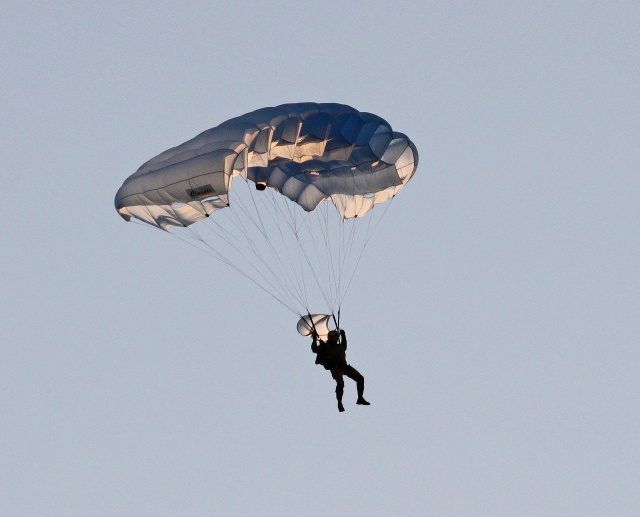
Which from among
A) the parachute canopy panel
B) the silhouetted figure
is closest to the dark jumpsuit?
the silhouetted figure

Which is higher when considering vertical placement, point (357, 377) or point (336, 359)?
point (336, 359)

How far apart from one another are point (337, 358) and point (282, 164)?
14.2 ft

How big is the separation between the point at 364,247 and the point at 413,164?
1.91m

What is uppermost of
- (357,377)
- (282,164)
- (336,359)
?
(282,164)

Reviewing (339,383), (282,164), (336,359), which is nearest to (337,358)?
(336,359)

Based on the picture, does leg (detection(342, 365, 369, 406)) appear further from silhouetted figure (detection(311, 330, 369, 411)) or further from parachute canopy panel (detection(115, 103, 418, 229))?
parachute canopy panel (detection(115, 103, 418, 229))

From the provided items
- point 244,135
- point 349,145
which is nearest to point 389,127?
A: point 349,145

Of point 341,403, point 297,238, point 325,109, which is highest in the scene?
point 325,109

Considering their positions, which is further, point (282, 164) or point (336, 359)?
point (282, 164)

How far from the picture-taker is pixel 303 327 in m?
37.4

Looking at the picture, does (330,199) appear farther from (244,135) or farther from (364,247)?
(244,135)

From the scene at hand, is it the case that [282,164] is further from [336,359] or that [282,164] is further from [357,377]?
[357,377]

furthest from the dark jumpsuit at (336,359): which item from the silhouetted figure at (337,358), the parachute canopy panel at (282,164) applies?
the parachute canopy panel at (282,164)

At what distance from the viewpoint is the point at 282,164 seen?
38.9 meters
